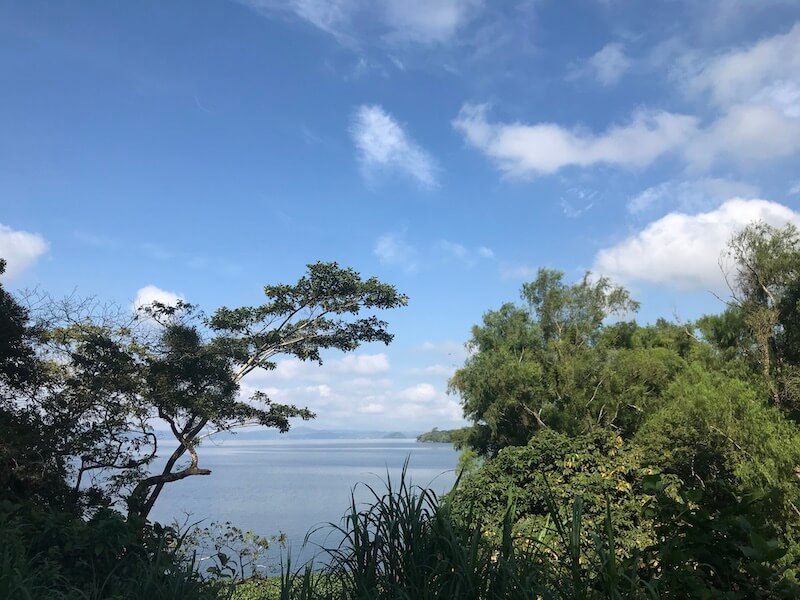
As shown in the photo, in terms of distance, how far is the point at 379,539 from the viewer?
294cm

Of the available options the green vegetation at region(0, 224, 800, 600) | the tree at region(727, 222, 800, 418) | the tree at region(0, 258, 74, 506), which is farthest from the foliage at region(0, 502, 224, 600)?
the tree at region(727, 222, 800, 418)

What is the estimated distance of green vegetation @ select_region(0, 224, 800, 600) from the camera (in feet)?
8.66

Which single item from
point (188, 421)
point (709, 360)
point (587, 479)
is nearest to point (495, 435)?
point (709, 360)

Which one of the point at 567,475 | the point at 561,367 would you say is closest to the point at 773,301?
the point at 561,367

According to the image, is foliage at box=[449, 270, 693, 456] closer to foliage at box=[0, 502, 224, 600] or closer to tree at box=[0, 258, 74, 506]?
tree at box=[0, 258, 74, 506]

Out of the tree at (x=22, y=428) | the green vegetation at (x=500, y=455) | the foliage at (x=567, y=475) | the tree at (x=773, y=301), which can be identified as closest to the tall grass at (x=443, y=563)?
the green vegetation at (x=500, y=455)

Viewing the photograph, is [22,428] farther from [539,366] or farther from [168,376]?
[539,366]

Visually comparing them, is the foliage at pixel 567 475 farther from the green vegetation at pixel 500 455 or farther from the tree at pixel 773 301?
the tree at pixel 773 301

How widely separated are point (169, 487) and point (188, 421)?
106 feet

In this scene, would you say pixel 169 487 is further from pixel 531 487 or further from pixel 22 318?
pixel 531 487

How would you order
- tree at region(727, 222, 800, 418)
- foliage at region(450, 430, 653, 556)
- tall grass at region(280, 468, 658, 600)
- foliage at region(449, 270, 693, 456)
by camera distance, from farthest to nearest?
foliage at region(449, 270, 693, 456)
tree at region(727, 222, 800, 418)
foliage at region(450, 430, 653, 556)
tall grass at region(280, 468, 658, 600)

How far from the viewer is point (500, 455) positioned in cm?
1078

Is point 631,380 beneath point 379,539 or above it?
above

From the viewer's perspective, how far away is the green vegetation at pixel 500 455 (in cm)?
264
